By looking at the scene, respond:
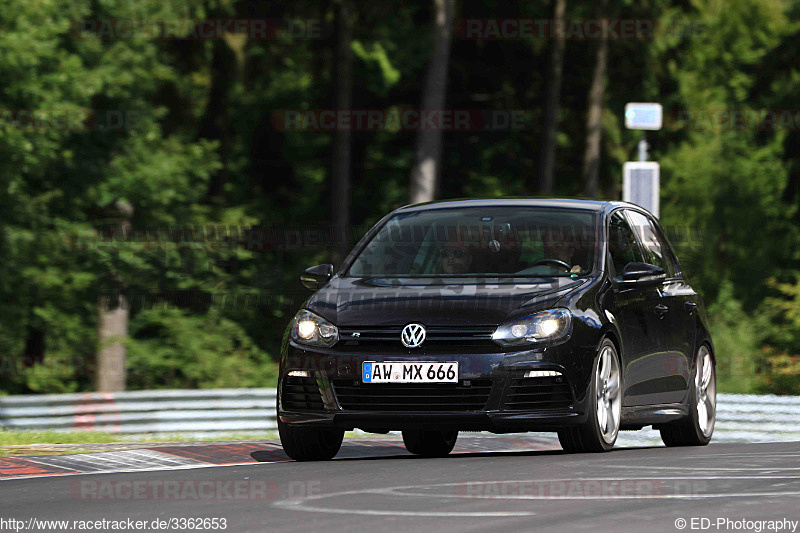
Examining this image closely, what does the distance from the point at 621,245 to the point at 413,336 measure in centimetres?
234

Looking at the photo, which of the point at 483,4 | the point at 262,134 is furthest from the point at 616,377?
the point at 262,134

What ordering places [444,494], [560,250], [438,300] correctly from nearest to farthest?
1. [444,494]
2. [438,300]
3. [560,250]

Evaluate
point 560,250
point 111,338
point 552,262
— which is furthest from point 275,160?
point 552,262

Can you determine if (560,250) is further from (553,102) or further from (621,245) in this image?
(553,102)

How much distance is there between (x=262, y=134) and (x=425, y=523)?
118ft

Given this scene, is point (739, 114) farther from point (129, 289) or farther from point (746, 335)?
point (129, 289)

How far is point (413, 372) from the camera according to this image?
10398mm

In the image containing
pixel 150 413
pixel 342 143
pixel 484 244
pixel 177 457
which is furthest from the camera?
pixel 342 143

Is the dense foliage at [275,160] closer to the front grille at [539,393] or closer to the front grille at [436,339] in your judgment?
the front grille at [539,393]

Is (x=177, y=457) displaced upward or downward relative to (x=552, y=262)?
downward

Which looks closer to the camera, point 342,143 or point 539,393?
point 539,393

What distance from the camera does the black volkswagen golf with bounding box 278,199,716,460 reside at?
10391mm

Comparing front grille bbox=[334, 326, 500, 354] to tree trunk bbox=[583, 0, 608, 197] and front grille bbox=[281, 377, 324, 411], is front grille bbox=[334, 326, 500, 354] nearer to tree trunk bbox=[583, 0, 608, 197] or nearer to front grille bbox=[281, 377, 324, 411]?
front grille bbox=[281, 377, 324, 411]

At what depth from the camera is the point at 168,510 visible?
8.15m
